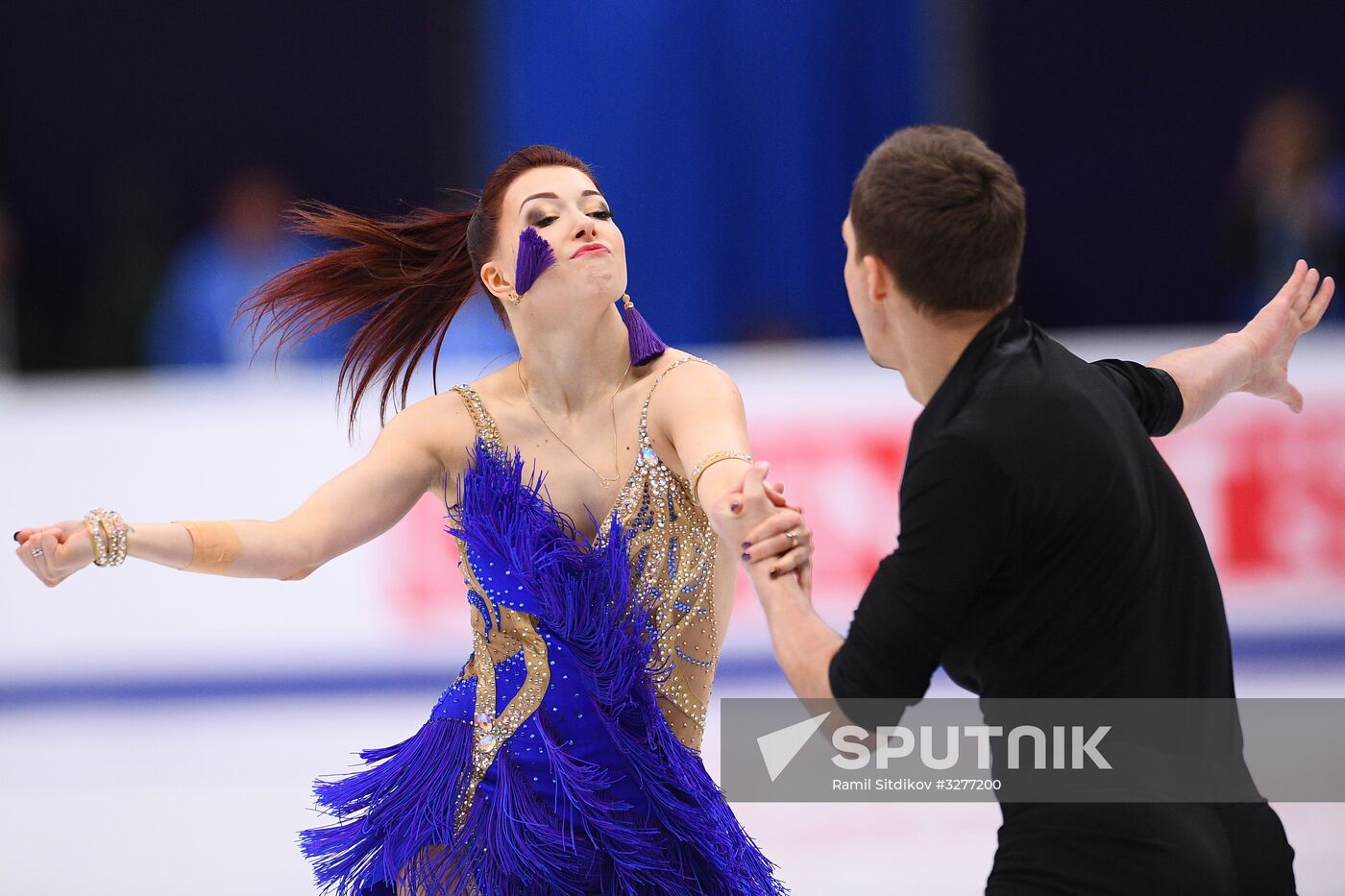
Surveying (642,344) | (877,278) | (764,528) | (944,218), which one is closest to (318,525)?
(642,344)

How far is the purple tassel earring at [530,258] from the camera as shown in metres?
2.79

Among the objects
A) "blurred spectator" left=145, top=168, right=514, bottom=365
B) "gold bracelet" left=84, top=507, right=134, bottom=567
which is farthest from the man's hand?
"blurred spectator" left=145, top=168, right=514, bottom=365

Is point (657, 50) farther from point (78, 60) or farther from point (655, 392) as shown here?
point (655, 392)

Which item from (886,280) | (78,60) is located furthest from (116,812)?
(78,60)

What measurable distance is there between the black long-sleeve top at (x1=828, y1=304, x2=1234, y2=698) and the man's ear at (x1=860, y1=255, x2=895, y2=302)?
149 millimetres

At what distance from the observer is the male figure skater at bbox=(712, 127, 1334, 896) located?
5.89 ft

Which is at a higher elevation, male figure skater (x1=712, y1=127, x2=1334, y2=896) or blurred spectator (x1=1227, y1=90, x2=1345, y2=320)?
blurred spectator (x1=1227, y1=90, x2=1345, y2=320)

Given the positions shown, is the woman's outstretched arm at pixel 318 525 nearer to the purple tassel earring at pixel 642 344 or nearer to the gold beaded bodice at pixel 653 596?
the gold beaded bodice at pixel 653 596

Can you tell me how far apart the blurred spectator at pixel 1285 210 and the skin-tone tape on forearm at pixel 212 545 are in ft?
17.7

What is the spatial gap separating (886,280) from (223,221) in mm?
6389

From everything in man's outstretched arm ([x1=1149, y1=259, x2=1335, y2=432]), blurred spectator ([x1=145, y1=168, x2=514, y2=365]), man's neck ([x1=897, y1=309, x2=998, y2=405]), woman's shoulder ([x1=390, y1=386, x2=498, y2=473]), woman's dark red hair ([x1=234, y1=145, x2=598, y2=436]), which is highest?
blurred spectator ([x1=145, y1=168, x2=514, y2=365])

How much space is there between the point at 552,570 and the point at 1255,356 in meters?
1.29

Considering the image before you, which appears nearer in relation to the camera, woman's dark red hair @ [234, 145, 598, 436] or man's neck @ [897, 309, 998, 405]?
→ man's neck @ [897, 309, 998, 405]

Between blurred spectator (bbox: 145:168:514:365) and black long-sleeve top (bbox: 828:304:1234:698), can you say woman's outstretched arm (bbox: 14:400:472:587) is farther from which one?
blurred spectator (bbox: 145:168:514:365)
